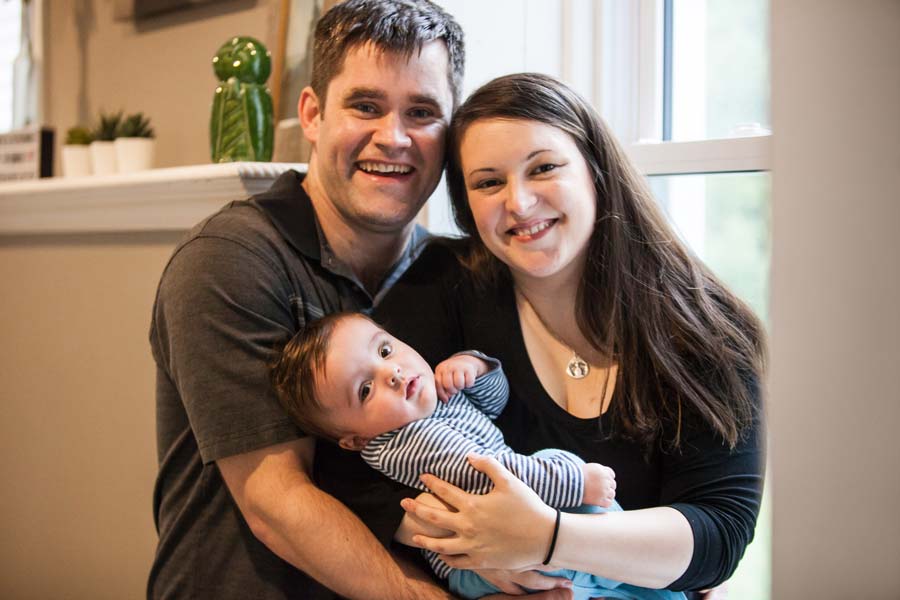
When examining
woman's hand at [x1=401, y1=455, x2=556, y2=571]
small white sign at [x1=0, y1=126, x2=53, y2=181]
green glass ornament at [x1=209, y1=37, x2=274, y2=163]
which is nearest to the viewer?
woman's hand at [x1=401, y1=455, x2=556, y2=571]

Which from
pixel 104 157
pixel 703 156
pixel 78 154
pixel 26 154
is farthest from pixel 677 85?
pixel 26 154

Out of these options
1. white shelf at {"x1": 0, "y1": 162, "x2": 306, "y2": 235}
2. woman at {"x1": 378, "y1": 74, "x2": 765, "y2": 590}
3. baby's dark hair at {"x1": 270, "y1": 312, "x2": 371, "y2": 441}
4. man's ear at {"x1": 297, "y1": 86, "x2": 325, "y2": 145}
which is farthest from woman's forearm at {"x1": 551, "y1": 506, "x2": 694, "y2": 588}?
white shelf at {"x1": 0, "y1": 162, "x2": 306, "y2": 235}

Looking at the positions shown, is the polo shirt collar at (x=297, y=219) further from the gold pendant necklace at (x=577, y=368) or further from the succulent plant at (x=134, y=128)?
the succulent plant at (x=134, y=128)

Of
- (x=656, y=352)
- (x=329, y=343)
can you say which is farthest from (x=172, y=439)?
(x=656, y=352)

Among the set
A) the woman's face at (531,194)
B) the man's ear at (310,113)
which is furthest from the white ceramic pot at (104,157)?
the woman's face at (531,194)

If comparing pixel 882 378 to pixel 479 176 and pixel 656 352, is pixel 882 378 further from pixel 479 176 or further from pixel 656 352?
pixel 479 176

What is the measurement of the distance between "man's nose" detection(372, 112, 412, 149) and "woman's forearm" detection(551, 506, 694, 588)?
68cm

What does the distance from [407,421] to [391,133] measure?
1.67ft

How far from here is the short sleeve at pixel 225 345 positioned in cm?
128

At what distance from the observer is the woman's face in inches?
50.7

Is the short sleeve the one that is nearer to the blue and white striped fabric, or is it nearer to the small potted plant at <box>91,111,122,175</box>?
the blue and white striped fabric

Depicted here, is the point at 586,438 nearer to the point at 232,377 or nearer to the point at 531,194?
the point at 531,194

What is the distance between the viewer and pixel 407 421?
1.25 metres

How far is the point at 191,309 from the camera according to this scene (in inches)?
51.4
